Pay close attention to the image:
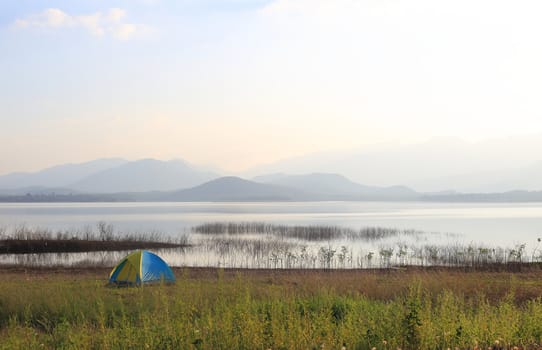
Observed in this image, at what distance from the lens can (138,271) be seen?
20078mm

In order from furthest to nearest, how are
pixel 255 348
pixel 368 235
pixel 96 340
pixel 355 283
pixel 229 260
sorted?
pixel 368 235, pixel 229 260, pixel 355 283, pixel 96 340, pixel 255 348

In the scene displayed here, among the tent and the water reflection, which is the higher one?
the tent

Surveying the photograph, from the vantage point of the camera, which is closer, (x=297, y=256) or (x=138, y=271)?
(x=138, y=271)

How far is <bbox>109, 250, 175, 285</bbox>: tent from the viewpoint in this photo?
2005 cm

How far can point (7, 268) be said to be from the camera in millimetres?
28422

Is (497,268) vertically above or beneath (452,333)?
beneath

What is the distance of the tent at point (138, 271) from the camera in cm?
2005

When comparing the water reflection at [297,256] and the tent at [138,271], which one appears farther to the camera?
the water reflection at [297,256]

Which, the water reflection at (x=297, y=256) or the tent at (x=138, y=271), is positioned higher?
the tent at (x=138, y=271)

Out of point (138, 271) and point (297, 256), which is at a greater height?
point (138, 271)

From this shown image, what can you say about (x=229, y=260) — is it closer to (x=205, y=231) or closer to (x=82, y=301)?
(x=82, y=301)

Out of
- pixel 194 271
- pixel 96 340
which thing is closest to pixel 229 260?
pixel 194 271

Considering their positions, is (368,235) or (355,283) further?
(368,235)

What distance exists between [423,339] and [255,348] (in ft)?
8.57
